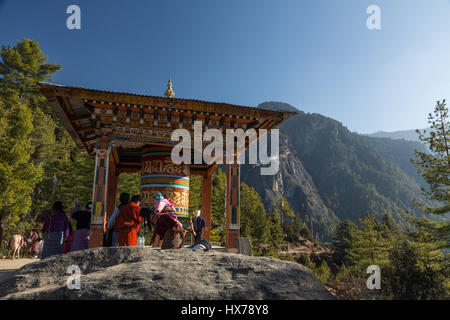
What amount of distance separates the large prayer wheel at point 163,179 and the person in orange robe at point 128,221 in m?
4.39

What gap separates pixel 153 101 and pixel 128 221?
4.59 meters

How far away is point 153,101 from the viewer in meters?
10.2

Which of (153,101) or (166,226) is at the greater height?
(153,101)

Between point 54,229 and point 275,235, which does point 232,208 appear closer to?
point 54,229

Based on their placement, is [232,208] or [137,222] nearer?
[137,222]

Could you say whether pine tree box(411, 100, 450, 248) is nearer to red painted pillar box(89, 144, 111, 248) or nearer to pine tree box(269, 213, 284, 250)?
red painted pillar box(89, 144, 111, 248)

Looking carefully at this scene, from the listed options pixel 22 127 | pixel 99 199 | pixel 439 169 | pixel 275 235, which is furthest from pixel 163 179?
pixel 275 235

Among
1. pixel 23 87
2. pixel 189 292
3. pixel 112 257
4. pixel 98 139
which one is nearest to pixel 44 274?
pixel 112 257

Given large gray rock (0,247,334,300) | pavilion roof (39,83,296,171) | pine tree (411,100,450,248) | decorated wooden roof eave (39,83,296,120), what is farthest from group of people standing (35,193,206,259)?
pine tree (411,100,450,248)

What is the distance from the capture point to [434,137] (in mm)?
23953

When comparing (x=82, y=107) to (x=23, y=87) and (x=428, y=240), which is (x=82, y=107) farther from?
(x=23, y=87)

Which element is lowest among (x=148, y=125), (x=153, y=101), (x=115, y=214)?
(x=115, y=214)

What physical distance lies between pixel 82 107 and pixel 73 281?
796 cm

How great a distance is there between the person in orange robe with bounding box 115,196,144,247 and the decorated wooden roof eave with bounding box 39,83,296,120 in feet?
13.6
